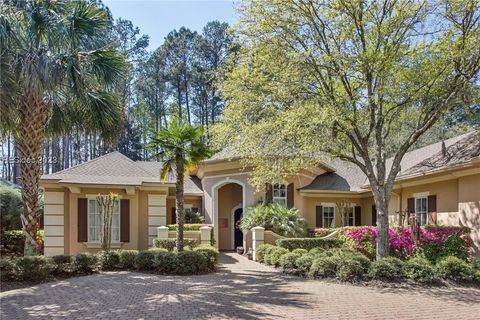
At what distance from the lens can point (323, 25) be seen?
14.0 m

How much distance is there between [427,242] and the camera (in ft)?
50.0

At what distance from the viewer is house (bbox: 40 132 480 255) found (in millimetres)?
16406

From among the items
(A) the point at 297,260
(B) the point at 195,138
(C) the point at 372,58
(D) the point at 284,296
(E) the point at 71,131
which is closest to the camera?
(D) the point at 284,296

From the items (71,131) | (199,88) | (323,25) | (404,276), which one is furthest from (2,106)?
(199,88)

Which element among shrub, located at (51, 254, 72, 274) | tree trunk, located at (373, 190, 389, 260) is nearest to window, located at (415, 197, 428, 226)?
tree trunk, located at (373, 190, 389, 260)

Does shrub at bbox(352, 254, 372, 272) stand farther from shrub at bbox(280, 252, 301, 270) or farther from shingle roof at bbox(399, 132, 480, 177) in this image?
shingle roof at bbox(399, 132, 480, 177)

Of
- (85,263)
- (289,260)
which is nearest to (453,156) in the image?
(289,260)

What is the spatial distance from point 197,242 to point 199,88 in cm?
2903

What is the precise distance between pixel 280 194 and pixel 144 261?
894cm

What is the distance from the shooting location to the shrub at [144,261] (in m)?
14.5

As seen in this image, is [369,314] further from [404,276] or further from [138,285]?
[138,285]

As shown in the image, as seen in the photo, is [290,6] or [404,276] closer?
[404,276]

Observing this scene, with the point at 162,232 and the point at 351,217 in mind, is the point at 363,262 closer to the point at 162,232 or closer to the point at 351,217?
the point at 162,232

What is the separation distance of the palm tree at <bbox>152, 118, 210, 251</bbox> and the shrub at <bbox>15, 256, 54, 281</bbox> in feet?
13.7
